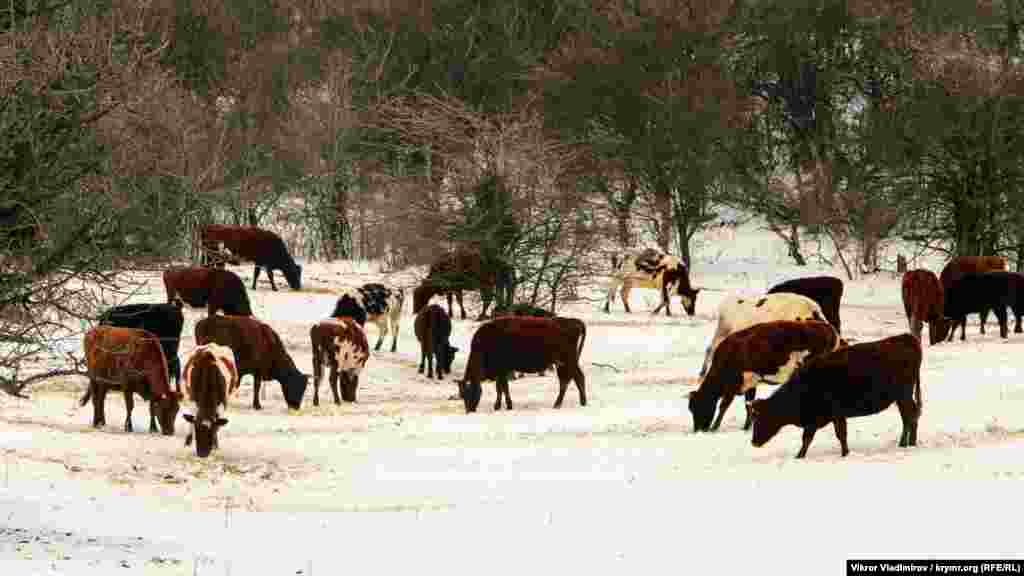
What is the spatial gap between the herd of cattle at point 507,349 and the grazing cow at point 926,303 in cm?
2

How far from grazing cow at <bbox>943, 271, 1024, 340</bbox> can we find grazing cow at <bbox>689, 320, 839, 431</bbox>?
1075 cm

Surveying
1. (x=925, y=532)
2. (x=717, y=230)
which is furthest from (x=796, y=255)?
(x=925, y=532)

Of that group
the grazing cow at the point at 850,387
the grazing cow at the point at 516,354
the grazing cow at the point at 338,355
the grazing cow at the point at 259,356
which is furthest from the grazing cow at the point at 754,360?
the grazing cow at the point at 338,355

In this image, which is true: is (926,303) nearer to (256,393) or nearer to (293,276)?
(256,393)

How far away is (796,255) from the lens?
160 ft

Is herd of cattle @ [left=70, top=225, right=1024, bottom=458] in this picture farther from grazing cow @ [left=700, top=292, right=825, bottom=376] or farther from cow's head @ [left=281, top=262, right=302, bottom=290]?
cow's head @ [left=281, top=262, right=302, bottom=290]

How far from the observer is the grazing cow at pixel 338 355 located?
2536 centimetres

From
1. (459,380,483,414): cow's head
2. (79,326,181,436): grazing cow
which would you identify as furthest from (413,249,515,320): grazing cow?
(79,326,181,436): grazing cow

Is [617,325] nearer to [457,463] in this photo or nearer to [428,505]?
[457,463]

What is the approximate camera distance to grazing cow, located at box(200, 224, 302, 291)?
37.1 meters

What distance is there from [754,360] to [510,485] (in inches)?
179

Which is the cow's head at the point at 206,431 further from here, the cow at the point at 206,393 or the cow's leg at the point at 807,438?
the cow's leg at the point at 807,438

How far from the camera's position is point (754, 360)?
817 inches

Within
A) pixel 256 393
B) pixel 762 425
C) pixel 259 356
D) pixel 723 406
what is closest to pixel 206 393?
pixel 259 356
